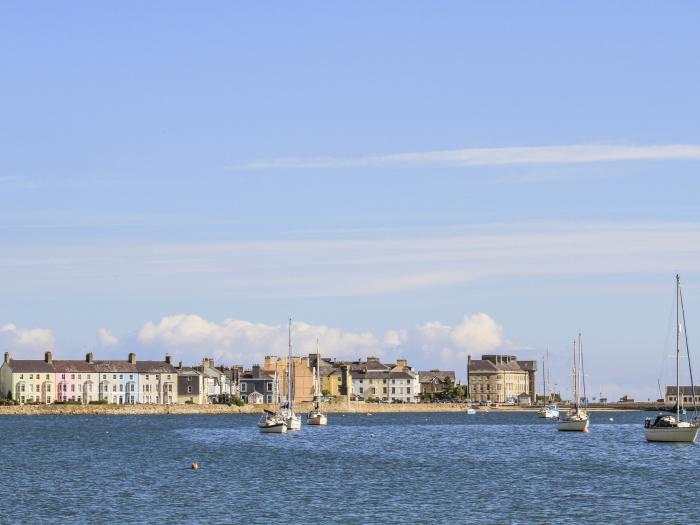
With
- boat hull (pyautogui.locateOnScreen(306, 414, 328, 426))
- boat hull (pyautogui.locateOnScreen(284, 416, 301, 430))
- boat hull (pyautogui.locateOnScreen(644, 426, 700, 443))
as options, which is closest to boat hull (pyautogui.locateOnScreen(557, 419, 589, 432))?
boat hull (pyautogui.locateOnScreen(284, 416, 301, 430))

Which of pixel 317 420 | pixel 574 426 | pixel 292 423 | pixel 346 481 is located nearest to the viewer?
pixel 346 481

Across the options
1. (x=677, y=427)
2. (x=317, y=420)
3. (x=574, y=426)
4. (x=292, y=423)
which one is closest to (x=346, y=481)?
(x=677, y=427)

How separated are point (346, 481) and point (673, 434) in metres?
44.6

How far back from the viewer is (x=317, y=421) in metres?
180

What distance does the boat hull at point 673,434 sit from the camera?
11156 centimetres

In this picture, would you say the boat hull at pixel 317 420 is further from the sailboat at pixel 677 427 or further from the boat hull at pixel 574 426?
the sailboat at pixel 677 427

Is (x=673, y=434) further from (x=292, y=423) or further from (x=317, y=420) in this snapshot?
(x=317, y=420)

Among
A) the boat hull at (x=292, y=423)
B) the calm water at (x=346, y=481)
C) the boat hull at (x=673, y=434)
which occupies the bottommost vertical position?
the calm water at (x=346, y=481)

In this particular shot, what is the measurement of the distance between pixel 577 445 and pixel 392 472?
42.5 meters

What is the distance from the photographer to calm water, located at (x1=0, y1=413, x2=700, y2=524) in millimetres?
63312

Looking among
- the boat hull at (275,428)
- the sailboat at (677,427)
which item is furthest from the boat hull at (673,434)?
the boat hull at (275,428)

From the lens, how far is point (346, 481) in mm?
81375

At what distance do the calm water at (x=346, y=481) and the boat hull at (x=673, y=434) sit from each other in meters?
0.93

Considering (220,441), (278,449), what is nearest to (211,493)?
(278,449)
